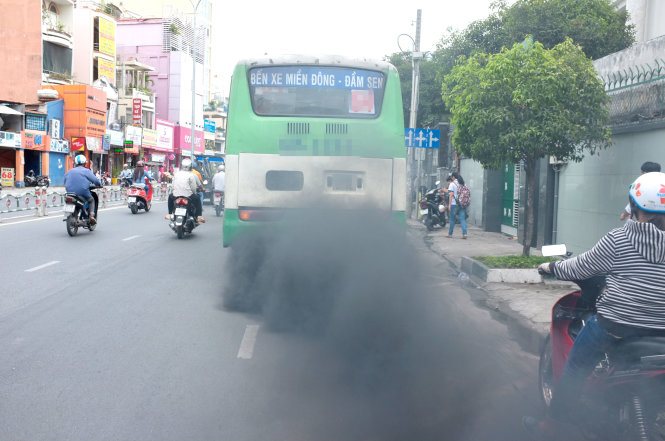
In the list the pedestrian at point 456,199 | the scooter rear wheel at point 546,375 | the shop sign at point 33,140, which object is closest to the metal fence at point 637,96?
the pedestrian at point 456,199

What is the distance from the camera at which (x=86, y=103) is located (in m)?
46.3

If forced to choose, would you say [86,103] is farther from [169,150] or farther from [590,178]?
[590,178]

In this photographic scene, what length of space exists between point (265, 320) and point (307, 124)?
2.67 metres

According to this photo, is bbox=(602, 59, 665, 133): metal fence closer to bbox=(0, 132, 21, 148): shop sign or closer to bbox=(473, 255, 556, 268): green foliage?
bbox=(473, 255, 556, 268): green foliage

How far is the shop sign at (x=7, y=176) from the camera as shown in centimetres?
3769

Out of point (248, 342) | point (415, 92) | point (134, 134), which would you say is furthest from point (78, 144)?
point (248, 342)

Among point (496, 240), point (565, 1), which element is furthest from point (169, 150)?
point (496, 240)

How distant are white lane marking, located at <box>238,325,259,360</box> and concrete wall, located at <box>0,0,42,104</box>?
3862 cm

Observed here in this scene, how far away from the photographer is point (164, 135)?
63.2m

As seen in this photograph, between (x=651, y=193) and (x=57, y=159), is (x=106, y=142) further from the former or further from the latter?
(x=651, y=193)

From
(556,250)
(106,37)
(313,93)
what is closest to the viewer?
(556,250)

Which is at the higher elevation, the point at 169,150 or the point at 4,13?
the point at 4,13

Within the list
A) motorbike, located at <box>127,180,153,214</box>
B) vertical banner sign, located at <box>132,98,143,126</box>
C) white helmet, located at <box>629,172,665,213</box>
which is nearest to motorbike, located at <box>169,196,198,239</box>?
motorbike, located at <box>127,180,153,214</box>

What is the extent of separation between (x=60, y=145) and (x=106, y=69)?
11704mm
